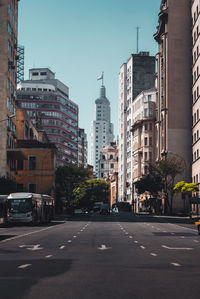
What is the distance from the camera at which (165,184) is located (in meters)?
104

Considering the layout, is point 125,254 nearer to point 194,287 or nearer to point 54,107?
point 194,287

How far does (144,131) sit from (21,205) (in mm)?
91521

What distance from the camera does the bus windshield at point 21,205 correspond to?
5381cm

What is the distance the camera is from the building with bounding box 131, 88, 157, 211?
141 m

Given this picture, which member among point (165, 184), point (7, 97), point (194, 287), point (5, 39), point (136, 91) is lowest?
point (194, 287)

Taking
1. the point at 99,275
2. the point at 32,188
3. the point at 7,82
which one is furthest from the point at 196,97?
the point at 99,275

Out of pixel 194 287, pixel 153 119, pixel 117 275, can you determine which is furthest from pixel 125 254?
pixel 153 119

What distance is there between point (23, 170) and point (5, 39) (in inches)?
1091

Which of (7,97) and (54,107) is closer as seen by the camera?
(7,97)

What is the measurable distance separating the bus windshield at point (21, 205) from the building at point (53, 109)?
111 meters

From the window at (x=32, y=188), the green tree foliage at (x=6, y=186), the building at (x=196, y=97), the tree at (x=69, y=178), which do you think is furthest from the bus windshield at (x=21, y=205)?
the tree at (x=69, y=178)

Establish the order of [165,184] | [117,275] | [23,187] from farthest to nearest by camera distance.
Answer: [165,184] → [23,187] → [117,275]

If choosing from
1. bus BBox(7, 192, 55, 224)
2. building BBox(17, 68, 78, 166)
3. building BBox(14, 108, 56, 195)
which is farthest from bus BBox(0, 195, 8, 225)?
building BBox(17, 68, 78, 166)

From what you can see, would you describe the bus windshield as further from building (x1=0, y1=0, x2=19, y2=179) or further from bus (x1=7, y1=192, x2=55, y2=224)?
building (x1=0, y1=0, x2=19, y2=179)
